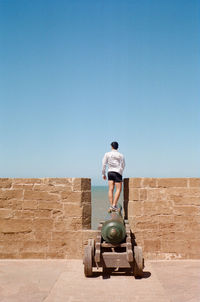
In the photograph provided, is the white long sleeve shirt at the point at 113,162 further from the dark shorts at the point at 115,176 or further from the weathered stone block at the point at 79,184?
the weathered stone block at the point at 79,184

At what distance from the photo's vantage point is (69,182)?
21.8 feet

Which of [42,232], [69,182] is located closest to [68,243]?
[42,232]

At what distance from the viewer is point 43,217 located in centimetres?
664

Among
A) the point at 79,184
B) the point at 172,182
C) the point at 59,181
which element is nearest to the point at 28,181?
the point at 59,181

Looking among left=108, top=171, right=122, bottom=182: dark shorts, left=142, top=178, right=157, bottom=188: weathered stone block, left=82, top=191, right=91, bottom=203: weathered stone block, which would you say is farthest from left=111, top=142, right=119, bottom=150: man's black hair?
left=82, top=191, right=91, bottom=203: weathered stone block

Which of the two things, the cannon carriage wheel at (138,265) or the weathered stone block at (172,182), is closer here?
the cannon carriage wheel at (138,265)

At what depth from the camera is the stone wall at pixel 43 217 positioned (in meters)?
6.57

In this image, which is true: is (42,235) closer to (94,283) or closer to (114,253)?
(114,253)

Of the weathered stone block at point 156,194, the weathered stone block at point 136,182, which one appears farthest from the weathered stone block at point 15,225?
the weathered stone block at point 156,194

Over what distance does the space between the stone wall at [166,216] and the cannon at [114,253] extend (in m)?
0.92

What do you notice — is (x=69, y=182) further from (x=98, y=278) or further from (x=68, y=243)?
(x=98, y=278)

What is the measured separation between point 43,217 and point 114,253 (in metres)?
1.91

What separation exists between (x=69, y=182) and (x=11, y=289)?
2.44 meters

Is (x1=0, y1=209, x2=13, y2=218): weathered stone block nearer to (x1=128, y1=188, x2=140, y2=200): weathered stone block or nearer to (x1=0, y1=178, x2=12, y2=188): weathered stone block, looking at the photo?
(x1=0, y1=178, x2=12, y2=188): weathered stone block
